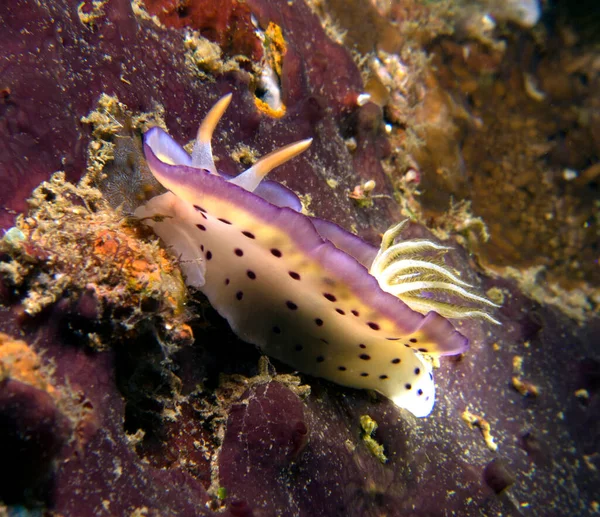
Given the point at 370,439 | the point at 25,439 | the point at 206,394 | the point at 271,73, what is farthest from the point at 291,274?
the point at 271,73

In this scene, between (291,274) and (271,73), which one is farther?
(271,73)

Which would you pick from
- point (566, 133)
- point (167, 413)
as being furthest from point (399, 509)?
point (566, 133)

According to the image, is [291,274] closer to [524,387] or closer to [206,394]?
[206,394]

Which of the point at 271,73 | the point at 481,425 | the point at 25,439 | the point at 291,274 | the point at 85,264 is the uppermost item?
the point at 271,73

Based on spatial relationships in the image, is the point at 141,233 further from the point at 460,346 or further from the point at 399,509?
the point at 399,509

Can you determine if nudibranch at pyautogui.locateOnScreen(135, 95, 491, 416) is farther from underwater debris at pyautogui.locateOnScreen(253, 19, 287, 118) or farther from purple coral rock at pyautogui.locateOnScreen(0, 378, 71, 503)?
underwater debris at pyautogui.locateOnScreen(253, 19, 287, 118)

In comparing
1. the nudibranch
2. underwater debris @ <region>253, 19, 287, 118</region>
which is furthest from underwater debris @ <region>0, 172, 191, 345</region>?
underwater debris @ <region>253, 19, 287, 118</region>

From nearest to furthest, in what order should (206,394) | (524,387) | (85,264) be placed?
(85,264)
(206,394)
(524,387)

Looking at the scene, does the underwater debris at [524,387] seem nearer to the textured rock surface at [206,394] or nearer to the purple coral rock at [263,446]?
the textured rock surface at [206,394]
